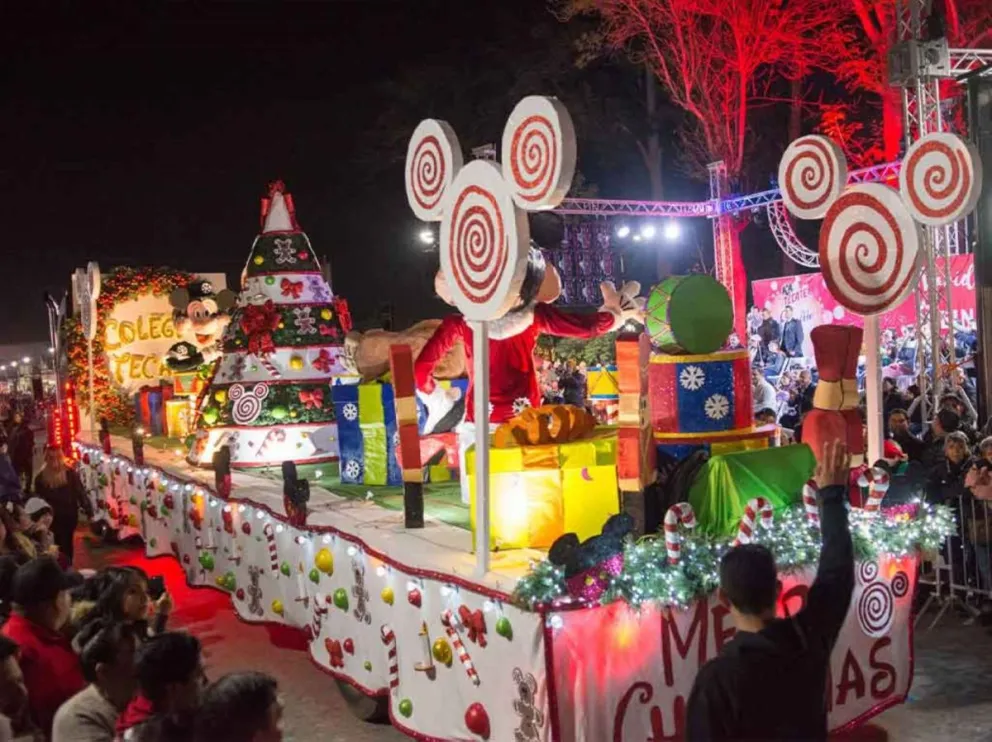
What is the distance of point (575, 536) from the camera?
4.58 meters

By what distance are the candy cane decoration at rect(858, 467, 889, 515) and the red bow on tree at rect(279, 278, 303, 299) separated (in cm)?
663

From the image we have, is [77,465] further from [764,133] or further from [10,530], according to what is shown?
[764,133]

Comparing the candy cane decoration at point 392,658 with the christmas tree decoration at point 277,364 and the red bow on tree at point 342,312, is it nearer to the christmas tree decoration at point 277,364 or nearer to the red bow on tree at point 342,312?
the christmas tree decoration at point 277,364

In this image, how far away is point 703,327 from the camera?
550cm

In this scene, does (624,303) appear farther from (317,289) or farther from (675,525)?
(317,289)

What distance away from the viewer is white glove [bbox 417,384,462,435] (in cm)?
790

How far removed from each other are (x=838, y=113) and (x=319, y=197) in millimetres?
16030

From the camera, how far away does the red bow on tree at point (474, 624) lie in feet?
15.9

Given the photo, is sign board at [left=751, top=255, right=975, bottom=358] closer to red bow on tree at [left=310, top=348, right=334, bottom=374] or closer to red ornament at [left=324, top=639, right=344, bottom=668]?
red bow on tree at [left=310, top=348, right=334, bottom=374]

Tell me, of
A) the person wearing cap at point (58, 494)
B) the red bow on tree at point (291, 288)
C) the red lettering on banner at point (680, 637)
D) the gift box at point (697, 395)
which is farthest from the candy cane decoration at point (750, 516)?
the person wearing cap at point (58, 494)

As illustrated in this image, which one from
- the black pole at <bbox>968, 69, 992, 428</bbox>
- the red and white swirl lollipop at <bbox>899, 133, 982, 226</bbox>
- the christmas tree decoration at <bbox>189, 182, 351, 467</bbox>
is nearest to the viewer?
the red and white swirl lollipop at <bbox>899, 133, 982, 226</bbox>

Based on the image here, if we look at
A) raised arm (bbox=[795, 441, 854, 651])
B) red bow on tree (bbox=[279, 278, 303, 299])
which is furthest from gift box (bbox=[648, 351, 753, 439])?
red bow on tree (bbox=[279, 278, 303, 299])

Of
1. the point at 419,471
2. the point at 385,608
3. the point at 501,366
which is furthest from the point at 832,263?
the point at 385,608

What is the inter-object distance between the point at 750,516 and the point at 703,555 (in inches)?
11.5
